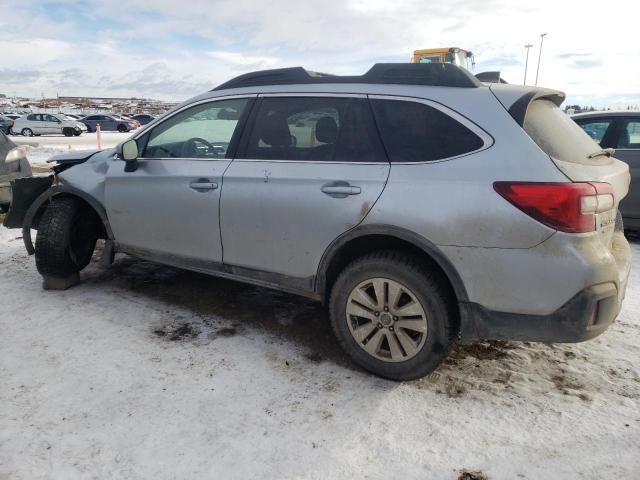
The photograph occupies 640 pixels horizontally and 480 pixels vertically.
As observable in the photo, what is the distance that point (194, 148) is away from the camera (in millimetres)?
3752

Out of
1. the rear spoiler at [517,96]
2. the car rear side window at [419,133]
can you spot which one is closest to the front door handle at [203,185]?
the car rear side window at [419,133]

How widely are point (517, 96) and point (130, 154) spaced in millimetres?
2828

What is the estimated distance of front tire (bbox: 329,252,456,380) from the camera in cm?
274

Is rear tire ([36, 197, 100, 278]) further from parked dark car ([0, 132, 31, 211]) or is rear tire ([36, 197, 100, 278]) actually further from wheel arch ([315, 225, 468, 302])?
parked dark car ([0, 132, 31, 211])

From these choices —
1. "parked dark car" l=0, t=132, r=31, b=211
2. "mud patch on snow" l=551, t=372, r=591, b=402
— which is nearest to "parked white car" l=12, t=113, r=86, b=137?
"parked dark car" l=0, t=132, r=31, b=211

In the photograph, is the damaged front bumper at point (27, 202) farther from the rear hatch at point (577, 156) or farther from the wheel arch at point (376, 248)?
the rear hatch at point (577, 156)

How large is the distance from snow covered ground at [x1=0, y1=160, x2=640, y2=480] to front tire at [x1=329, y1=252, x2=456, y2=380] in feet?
0.55

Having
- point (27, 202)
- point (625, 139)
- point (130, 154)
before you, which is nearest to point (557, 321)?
point (130, 154)

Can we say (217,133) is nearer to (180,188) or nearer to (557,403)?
(180,188)

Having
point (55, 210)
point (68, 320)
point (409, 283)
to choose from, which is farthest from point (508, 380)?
point (55, 210)

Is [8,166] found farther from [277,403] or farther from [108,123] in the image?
[108,123]

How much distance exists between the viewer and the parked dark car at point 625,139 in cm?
592

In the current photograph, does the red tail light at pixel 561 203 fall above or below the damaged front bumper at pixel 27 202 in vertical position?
above

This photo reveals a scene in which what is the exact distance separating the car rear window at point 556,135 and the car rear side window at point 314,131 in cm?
83
